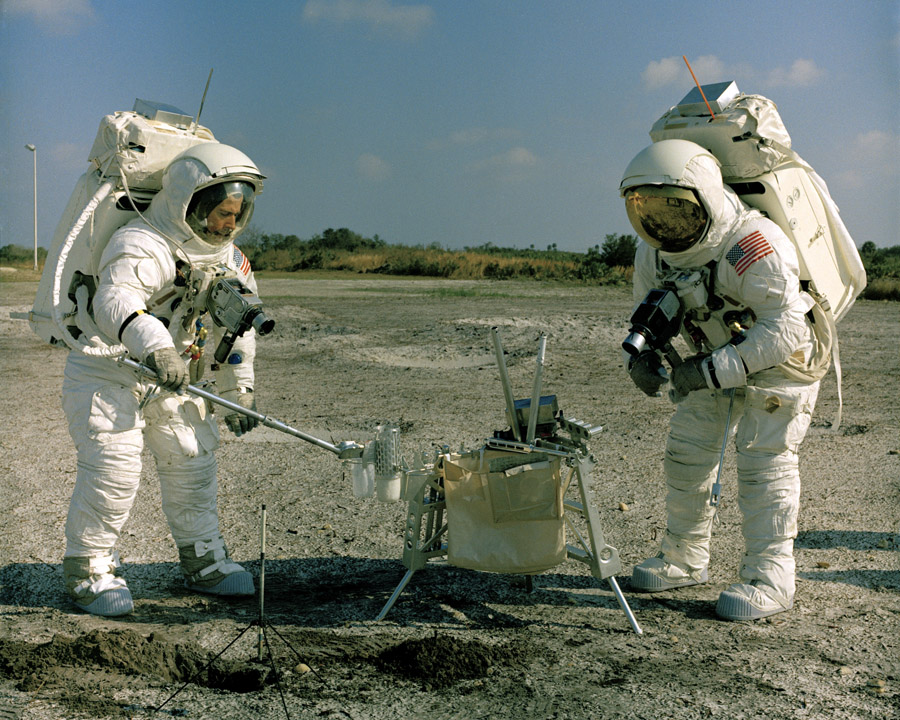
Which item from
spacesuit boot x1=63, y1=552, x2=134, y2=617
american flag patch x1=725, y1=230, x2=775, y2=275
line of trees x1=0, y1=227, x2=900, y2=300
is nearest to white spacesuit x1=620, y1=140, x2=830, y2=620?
american flag patch x1=725, y1=230, x2=775, y2=275

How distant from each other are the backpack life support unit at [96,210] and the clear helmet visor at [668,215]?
251cm

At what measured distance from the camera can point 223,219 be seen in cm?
463

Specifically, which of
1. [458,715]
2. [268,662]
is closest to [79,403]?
[268,662]

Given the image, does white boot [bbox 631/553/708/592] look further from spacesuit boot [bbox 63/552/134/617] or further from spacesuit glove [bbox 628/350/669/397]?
spacesuit boot [bbox 63/552/134/617]

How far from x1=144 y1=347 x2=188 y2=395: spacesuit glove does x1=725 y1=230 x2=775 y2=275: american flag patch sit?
9.26ft

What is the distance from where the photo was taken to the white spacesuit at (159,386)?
14.4 ft

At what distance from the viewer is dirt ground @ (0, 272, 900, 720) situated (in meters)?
3.62

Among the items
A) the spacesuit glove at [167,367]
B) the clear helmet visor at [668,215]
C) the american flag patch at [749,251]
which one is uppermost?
the clear helmet visor at [668,215]

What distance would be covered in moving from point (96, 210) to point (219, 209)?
0.67m

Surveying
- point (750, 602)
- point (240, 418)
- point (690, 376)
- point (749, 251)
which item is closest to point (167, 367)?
point (240, 418)

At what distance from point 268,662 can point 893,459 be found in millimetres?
5861

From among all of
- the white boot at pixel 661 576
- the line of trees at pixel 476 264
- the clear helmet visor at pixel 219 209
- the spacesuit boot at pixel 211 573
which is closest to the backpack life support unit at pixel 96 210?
the clear helmet visor at pixel 219 209

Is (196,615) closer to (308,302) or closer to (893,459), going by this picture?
(893,459)

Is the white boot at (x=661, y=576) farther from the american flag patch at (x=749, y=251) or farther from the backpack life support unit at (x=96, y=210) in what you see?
the backpack life support unit at (x=96, y=210)
